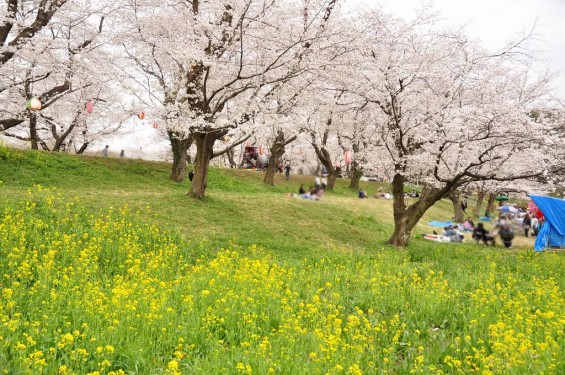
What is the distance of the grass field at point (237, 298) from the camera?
5.42m

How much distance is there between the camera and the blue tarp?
15866 mm

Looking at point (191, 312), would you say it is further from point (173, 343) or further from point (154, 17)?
point (154, 17)

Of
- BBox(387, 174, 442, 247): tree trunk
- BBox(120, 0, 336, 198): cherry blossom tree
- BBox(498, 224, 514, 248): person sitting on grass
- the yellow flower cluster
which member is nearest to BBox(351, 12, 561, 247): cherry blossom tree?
BBox(387, 174, 442, 247): tree trunk

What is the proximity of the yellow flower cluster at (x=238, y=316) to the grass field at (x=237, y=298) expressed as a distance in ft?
0.11

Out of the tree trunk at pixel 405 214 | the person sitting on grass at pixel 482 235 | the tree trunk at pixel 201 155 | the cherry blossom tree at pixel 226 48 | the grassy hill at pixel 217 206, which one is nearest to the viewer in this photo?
the person sitting on grass at pixel 482 235

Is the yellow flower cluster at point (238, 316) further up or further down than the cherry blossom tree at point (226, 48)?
further down

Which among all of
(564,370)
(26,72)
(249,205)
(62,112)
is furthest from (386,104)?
(62,112)

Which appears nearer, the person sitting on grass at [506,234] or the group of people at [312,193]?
A: the person sitting on grass at [506,234]

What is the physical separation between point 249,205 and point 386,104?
728cm

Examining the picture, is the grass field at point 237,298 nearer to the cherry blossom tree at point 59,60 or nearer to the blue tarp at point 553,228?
the blue tarp at point 553,228

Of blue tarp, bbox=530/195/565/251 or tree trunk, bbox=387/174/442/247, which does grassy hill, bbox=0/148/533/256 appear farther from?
blue tarp, bbox=530/195/565/251

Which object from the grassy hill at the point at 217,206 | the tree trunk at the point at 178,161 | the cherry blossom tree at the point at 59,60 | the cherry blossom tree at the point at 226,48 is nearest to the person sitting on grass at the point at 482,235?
the grassy hill at the point at 217,206

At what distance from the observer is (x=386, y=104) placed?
1672cm

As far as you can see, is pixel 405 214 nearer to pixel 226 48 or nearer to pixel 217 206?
pixel 217 206
